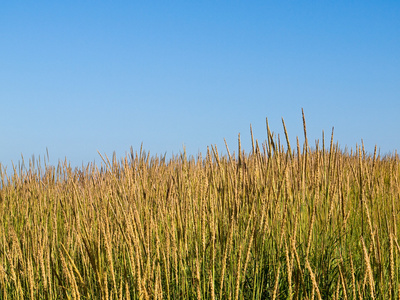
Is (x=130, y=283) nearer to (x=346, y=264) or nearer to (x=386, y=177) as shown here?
(x=346, y=264)

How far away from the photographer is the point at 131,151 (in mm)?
4324

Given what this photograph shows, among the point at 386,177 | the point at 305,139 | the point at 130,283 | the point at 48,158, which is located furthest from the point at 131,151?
the point at 386,177

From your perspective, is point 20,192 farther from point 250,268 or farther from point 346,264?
point 346,264

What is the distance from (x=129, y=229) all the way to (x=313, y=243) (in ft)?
3.93

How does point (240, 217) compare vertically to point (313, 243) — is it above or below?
above

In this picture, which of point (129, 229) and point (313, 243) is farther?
point (313, 243)

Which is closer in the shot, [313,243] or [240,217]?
[240,217]

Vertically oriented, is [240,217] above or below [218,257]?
above

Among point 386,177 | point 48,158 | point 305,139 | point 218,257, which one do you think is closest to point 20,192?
point 48,158

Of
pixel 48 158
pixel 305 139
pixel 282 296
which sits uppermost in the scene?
pixel 48 158

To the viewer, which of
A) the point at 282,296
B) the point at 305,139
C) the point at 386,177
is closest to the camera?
the point at 305,139

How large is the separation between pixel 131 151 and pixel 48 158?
942mm

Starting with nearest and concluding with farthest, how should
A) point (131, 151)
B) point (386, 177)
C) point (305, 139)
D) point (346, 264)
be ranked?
point (305, 139)
point (346, 264)
point (131, 151)
point (386, 177)

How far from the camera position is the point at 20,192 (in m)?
4.42
